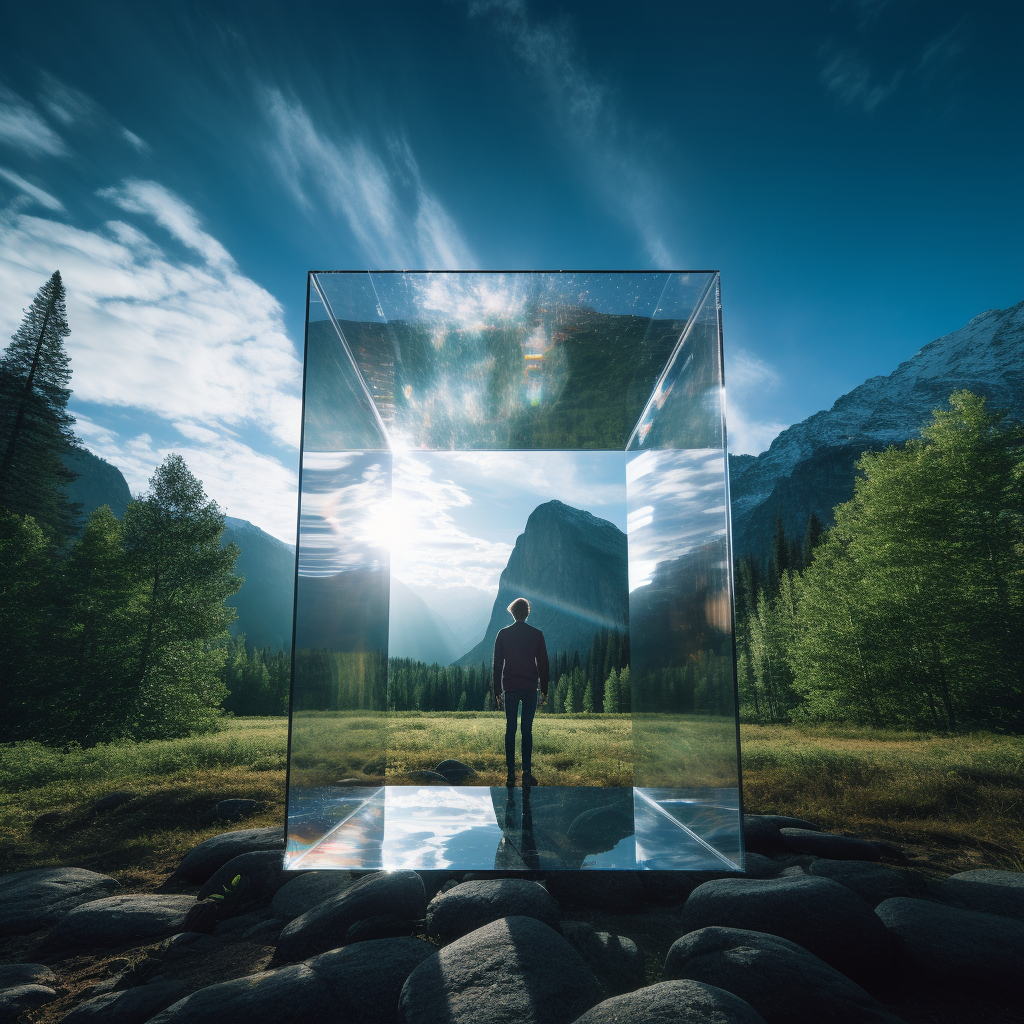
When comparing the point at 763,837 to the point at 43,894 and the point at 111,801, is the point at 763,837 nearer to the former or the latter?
the point at 43,894

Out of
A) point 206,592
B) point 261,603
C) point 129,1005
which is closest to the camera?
point 129,1005

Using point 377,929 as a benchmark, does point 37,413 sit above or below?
above

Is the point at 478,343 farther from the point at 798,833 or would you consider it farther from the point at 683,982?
the point at 798,833

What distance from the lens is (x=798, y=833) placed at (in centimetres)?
579

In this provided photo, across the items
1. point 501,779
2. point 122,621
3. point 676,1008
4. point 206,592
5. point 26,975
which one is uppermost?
point 206,592

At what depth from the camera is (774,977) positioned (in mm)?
2748

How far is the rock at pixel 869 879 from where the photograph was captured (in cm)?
426

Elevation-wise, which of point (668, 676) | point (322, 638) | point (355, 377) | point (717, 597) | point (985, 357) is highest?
point (985, 357)

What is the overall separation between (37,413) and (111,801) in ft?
57.4

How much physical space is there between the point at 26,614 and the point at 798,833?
2059 cm

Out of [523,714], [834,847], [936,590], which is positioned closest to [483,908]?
[523,714]

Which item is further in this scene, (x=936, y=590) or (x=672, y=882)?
(x=936, y=590)

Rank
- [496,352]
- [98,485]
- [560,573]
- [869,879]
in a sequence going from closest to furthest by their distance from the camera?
[869,879] → [496,352] → [560,573] → [98,485]

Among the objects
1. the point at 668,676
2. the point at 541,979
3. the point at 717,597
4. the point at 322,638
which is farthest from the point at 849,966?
the point at 322,638
